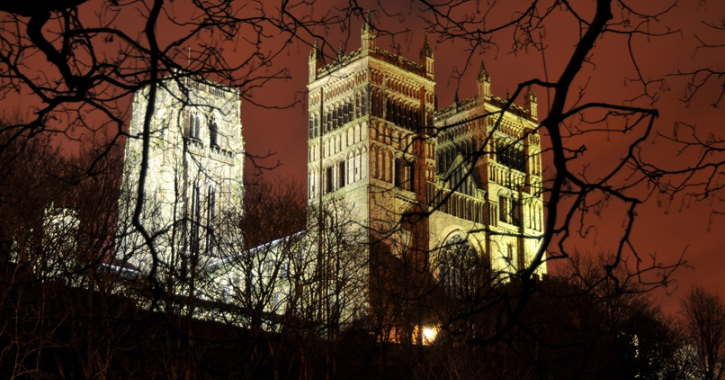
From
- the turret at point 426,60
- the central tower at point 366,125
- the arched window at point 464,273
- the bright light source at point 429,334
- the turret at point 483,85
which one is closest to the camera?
the arched window at point 464,273

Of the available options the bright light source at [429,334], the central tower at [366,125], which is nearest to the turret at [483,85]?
the central tower at [366,125]

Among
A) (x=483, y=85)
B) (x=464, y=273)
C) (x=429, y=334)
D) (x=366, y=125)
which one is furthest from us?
(x=483, y=85)

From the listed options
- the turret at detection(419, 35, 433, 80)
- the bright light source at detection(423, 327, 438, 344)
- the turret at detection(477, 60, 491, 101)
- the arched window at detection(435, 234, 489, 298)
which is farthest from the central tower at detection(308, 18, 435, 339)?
the arched window at detection(435, 234, 489, 298)

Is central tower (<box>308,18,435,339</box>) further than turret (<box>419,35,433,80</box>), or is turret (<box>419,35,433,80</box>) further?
turret (<box>419,35,433,80</box>)

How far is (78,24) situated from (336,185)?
50307mm

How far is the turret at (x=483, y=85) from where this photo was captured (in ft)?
225

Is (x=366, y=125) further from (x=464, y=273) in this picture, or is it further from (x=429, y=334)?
(x=464, y=273)

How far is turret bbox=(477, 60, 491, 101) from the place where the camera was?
68.4m

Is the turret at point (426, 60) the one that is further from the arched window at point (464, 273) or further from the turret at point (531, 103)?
the arched window at point (464, 273)

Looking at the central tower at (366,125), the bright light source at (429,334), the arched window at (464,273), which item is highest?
the central tower at (366,125)

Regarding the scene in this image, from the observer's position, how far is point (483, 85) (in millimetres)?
68375

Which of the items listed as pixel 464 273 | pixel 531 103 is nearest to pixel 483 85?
pixel 531 103

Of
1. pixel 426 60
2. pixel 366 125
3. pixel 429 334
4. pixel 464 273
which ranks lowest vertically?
pixel 429 334

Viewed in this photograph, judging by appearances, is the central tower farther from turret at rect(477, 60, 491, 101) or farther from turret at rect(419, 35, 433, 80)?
turret at rect(477, 60, 491, 101)
